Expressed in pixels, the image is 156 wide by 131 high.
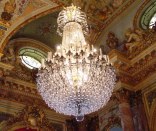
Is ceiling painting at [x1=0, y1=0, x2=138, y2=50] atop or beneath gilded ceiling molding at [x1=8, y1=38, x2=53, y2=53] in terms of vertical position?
atop

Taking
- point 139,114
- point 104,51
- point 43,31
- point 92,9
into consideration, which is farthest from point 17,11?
point 139,114

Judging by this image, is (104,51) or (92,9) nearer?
(92,9)

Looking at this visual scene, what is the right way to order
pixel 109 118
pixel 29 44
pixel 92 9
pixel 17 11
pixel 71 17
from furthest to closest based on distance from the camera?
pixel 29 44 < pixel 92 9 < pixel 109 118 < pixel 17 11 < pixel 71 17

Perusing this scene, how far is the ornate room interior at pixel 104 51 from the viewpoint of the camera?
9992 millimetres

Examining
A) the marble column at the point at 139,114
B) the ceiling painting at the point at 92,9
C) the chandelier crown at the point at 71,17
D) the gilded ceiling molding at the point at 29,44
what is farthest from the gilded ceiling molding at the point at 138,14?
the gilded ceiling molding at the point at 29,44

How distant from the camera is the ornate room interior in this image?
999 cm

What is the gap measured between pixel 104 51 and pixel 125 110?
311cm

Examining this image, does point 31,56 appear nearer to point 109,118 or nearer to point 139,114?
point 109,118

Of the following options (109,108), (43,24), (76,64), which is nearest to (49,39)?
(43,24)

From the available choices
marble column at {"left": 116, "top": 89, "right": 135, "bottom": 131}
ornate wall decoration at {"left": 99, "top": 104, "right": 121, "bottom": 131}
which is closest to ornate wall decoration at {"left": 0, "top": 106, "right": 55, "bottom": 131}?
ornate wall decoration at {"left": 99, "top": 104, "right": 121, "bottom": 131}

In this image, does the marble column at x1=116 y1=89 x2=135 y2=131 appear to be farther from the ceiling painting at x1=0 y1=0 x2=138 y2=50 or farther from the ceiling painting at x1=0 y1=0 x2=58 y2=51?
the ceiling painting at x1=0 y1=0 x2=58 y2=51

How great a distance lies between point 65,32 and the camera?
343 inches

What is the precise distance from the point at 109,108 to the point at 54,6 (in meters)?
4.08

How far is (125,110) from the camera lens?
9797 mm
